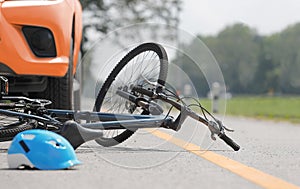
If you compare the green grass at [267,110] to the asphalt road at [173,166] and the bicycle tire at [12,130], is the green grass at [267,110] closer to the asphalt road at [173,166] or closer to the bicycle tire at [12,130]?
the asphalt road at [173,166]

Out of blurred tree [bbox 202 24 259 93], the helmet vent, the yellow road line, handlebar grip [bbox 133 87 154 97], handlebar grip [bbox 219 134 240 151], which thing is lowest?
the helmet vent

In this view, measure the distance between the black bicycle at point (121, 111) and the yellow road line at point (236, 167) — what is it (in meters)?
0.25

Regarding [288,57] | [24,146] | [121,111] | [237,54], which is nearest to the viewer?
[24,146]

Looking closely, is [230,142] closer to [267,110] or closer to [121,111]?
[121,111]

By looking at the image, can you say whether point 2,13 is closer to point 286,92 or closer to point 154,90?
point 154,90

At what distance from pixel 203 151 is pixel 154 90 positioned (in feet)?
2.15

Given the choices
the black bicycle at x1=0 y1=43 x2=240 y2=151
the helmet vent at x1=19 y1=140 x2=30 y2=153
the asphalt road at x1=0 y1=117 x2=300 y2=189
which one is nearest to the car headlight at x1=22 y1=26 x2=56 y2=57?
the black bicycle at x1=0 y1=43 x2=240 y2=151

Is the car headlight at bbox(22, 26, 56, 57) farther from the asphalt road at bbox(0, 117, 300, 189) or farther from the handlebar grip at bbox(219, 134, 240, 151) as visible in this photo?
the handlebar grip at bbox(219, 134, 240, 151)

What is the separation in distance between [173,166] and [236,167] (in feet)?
1.43

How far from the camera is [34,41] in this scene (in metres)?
7.65

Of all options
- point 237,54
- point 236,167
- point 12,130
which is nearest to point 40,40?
point 12,130

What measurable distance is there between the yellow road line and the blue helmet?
111 cm

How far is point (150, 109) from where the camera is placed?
286 inches

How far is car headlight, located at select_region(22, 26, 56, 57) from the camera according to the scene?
7.61m
